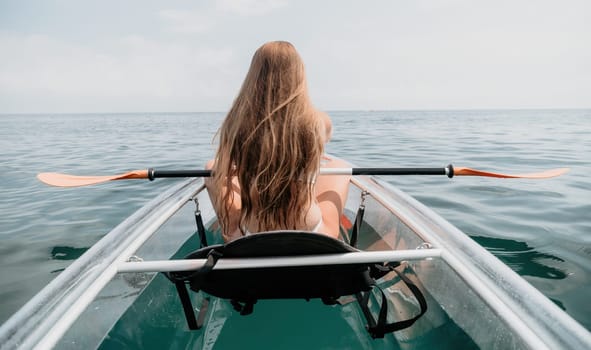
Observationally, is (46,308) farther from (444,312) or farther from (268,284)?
(444,312)

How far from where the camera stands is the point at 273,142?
1.51 meters

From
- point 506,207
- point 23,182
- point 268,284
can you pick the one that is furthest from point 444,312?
point 23,182

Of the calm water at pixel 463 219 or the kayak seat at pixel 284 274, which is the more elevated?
the kayak seat at pixel 284 274

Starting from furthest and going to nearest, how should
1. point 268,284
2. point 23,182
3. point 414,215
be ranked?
point 23,182 < point 414,215 < point 268,284

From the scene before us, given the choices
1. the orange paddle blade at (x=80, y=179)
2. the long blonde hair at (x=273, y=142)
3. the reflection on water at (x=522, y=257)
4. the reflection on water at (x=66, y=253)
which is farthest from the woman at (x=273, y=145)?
the reflection on water at (x=66, y=253)

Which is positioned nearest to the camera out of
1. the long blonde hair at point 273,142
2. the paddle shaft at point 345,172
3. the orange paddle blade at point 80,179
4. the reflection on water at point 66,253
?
the long blonde hair at point 273,142

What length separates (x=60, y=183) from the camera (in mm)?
2260

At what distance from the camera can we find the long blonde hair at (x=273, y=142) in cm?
154

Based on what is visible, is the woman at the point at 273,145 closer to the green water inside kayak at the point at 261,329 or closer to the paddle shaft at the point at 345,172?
the paddle shaft at the point at 345,172

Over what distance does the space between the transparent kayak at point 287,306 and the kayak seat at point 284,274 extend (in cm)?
6

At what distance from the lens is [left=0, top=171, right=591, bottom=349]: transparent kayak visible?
108cm

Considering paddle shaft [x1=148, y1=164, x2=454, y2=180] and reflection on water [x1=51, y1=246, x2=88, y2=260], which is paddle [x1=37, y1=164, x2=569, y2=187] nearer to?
paddle shaft [x1=148, y1=164, x2=454, y2=180]

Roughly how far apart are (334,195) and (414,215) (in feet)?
1.74

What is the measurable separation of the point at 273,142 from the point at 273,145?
0.01 m
